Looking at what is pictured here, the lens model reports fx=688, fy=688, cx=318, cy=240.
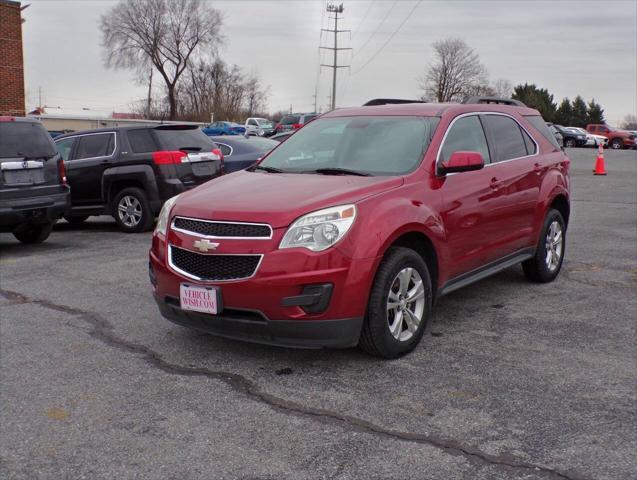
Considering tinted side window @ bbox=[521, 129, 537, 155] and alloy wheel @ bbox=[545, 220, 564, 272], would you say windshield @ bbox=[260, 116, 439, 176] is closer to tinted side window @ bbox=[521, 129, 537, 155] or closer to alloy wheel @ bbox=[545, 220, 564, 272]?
tinted side window @ bbox=[521, 129, 537, 155]

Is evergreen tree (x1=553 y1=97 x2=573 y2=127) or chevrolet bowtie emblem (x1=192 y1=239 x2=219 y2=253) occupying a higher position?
evergreen tree (x1=553 y1=97 x2=573 y2=127)

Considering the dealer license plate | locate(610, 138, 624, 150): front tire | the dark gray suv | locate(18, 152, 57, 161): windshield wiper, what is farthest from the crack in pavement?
locate(610, 138, 624, 150): front tire

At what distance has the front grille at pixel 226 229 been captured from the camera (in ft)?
13.9

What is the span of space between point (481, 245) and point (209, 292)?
91.6 inches

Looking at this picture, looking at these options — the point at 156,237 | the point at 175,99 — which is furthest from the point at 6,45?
the point at 175,99

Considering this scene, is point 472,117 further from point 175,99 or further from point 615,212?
point 175,99

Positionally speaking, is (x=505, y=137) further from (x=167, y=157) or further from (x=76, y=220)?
(x=76, y=220)

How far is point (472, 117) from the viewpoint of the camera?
5789mm

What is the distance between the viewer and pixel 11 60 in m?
24.2

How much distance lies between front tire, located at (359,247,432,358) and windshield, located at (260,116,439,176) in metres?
0.74

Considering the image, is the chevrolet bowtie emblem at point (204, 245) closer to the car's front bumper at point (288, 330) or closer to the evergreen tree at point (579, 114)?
the car's front bumper at point (288, 330)

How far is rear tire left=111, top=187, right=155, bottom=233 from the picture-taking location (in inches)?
414

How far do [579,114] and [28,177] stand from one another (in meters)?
89.8

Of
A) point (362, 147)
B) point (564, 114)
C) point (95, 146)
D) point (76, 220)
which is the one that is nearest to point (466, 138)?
point (362, 147)
